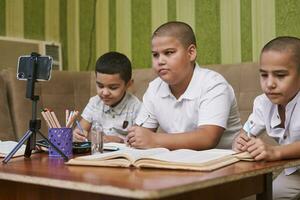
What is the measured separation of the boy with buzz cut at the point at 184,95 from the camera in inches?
64.1

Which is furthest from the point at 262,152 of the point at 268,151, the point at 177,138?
the point at 177,138

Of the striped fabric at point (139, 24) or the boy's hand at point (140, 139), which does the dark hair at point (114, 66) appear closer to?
the striped fabric at point (139, 24)

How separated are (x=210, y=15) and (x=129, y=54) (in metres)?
0.61

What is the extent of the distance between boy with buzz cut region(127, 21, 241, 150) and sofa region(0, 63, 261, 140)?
34 centimetres

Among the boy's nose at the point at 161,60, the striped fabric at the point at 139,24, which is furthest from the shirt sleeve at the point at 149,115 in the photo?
the striped fabric at the point at 139,24

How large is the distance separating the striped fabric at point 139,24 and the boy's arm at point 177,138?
98 centimetres

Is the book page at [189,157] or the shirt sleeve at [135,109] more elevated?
the book page at [189,157]

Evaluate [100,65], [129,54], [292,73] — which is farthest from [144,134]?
[129,54]

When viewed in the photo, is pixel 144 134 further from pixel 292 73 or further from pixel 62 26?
pixel 62 26

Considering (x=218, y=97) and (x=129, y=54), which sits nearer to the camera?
(x=218, y=97)

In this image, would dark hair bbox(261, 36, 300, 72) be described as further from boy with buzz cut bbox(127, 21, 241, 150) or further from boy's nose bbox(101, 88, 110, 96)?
boy's nose bbox(101, 88, 110, 96)

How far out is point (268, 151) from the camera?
113 centimetres

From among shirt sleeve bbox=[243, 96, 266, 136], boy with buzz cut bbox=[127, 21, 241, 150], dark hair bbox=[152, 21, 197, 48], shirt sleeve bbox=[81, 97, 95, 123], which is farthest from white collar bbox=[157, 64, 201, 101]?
shirt sleeve bbox=[81, 97, 95, 123]

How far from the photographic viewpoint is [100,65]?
7.11 ft
